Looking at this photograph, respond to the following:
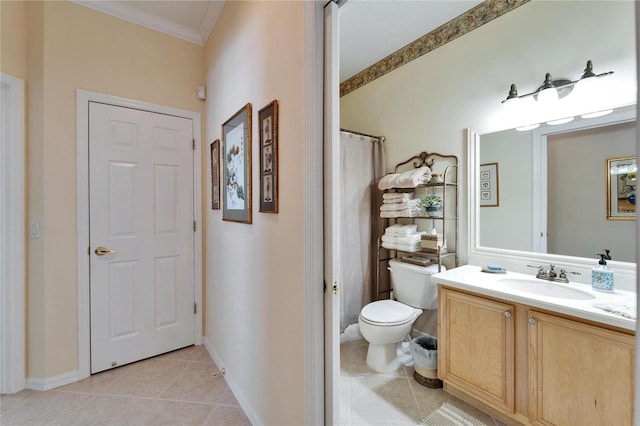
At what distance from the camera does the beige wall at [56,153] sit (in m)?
1.87

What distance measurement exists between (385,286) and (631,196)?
1.84 metres

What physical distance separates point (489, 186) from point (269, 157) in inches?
65.0

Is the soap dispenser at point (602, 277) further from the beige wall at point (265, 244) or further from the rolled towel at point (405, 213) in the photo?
the beige wall at point (265, 244)

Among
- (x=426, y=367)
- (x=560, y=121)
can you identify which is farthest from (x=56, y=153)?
(x=560, y=121)

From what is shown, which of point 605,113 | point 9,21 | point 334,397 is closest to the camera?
point 334,397

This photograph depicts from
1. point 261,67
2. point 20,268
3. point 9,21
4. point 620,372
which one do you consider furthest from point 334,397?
point 9,21

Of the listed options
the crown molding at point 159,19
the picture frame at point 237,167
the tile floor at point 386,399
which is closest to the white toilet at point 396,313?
the tile floor at point 386,399

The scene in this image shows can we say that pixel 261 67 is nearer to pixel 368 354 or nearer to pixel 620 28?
pixel 620 28

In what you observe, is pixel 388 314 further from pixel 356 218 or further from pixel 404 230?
pixel 356 218

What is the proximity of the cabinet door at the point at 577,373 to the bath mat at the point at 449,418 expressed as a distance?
1.07 feet

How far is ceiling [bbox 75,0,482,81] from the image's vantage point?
79.0 inches

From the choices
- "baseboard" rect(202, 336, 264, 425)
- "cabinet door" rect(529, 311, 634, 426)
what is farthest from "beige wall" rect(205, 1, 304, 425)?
"cabinet door" rect(529, 311, 634, 426)

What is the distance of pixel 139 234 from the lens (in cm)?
222

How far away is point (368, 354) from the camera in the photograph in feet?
7.09
